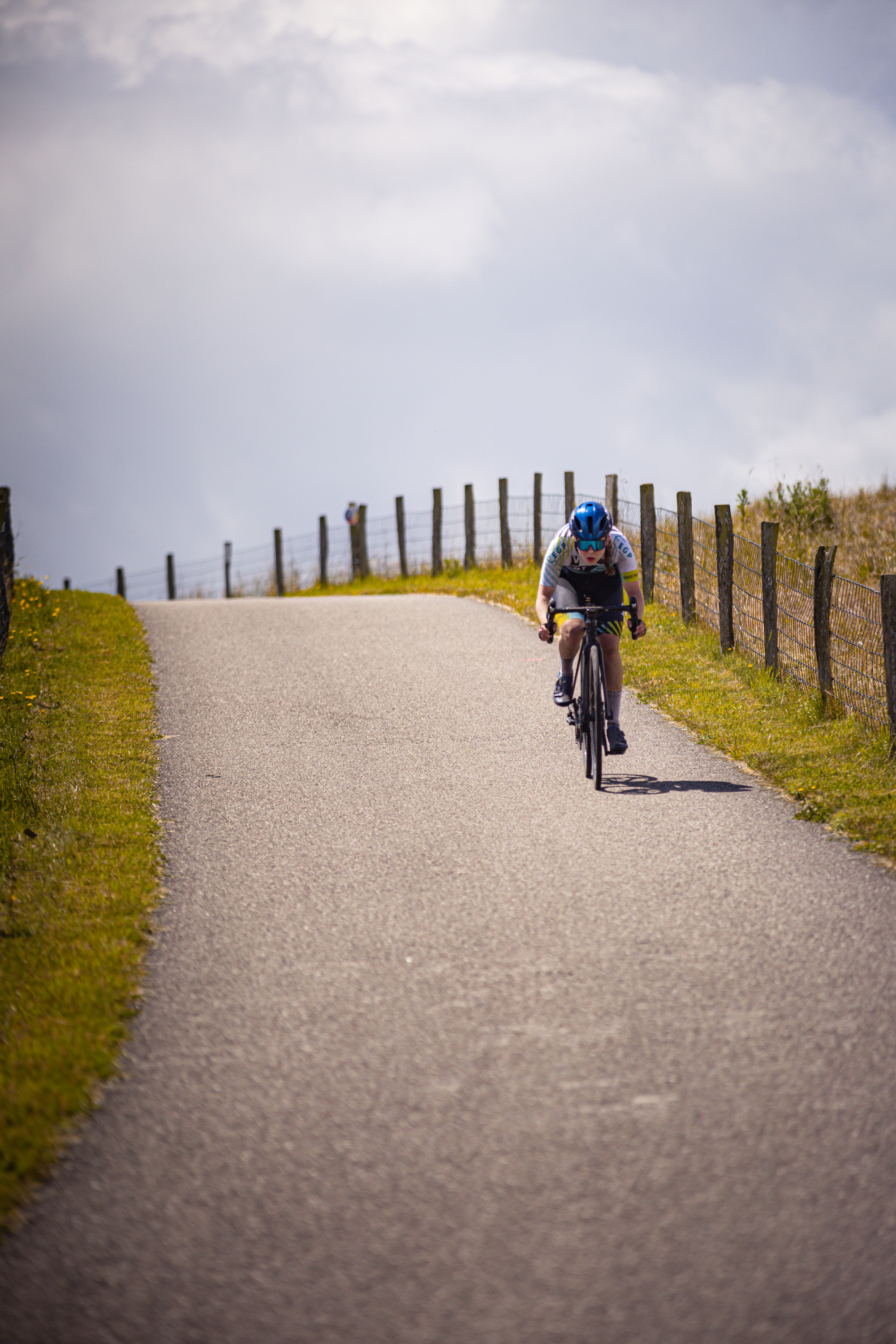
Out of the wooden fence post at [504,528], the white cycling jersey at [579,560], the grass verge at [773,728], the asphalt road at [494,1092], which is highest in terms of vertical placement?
the wooden fence post at [504,528]

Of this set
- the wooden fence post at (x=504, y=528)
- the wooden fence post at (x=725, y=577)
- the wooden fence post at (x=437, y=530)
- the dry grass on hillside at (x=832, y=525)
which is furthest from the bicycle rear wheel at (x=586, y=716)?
the wooden fence post at (x=437, y=530)

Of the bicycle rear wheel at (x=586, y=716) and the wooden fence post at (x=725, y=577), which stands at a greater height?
the wooden fence post at (x=725, y=577)

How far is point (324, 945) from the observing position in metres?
5.28

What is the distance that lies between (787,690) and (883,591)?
248 cm

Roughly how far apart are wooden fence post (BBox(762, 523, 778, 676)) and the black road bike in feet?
11.6

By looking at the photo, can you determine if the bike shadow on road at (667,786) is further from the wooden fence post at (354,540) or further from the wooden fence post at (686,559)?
the wooden fence post at (354,540)

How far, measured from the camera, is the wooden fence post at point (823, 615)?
32.7 ft

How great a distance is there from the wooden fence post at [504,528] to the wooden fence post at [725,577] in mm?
12408

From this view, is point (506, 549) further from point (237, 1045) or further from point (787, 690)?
point (237, 1045)

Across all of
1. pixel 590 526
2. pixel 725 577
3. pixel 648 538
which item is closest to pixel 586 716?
pixel 590 526

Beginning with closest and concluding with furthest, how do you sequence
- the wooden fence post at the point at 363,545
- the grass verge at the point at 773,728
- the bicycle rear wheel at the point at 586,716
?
the grass verge at the point at 773,728 < the bicycle rear wheel at the point at 586,716 < the wooden fence post at the point at 363,545

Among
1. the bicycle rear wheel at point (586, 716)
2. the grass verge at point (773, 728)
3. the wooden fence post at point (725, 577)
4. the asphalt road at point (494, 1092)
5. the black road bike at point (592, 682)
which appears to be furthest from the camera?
the wooden fence post at point (725, 577)

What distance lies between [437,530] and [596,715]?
19646 mm

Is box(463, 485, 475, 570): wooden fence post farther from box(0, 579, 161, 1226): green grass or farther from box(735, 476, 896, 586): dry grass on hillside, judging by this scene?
box(0, 579, 161, 1226): green grass
